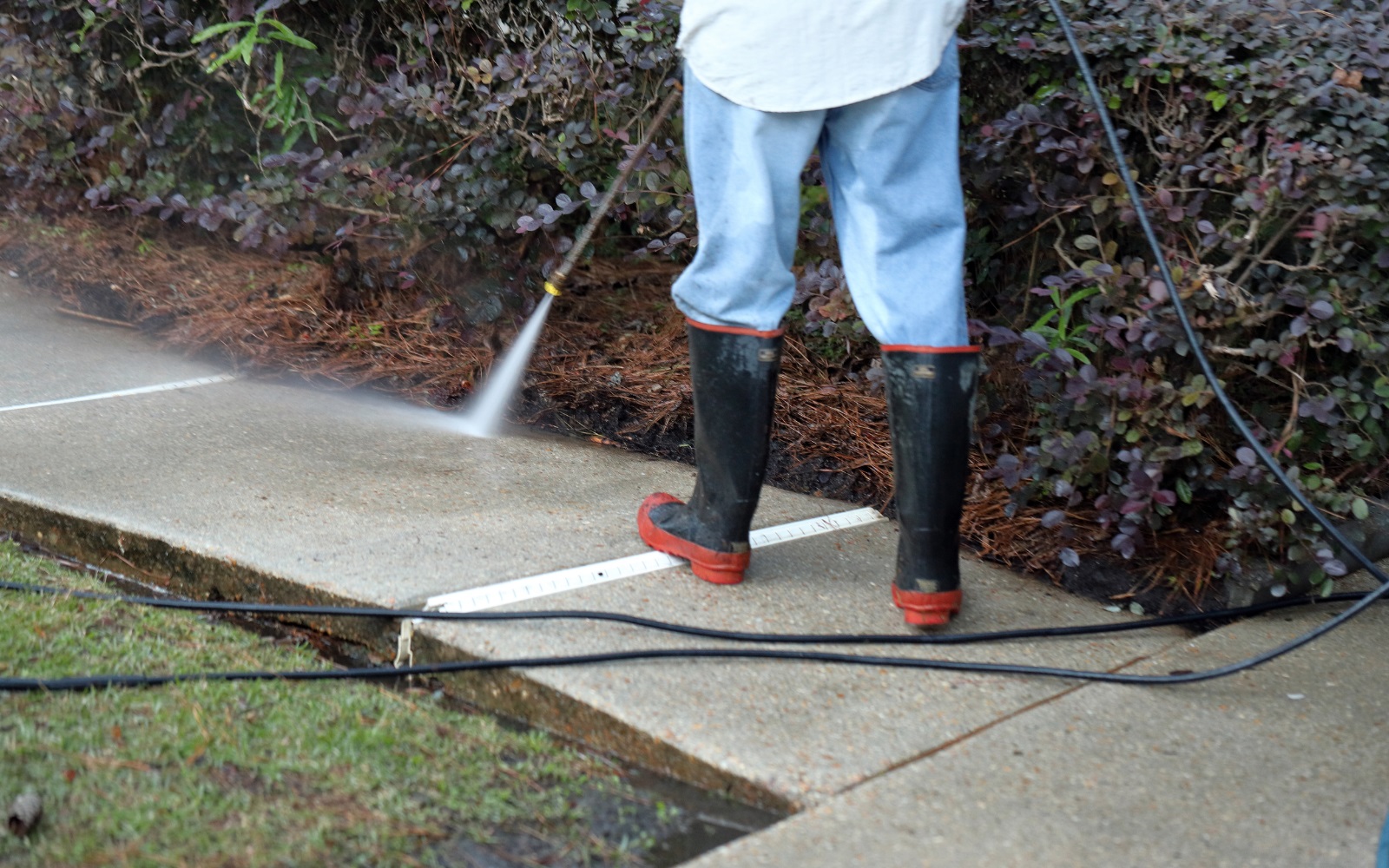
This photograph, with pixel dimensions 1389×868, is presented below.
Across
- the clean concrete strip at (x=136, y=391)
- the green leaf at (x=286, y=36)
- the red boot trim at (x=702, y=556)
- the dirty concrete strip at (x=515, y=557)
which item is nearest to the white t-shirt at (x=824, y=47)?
the red boot trim at (x=702, y=556)

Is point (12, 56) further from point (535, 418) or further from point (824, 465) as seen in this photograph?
point (824, 465)

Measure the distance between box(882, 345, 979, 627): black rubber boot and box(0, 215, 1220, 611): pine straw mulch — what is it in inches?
22.3

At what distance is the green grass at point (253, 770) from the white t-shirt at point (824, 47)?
1.28m

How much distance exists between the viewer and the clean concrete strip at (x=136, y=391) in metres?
3.81

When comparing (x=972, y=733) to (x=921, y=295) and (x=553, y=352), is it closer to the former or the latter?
(x=921, y=295)

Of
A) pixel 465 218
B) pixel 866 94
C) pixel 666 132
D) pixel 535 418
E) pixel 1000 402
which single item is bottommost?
pixel 535 418

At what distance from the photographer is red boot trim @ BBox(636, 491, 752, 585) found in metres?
2.72

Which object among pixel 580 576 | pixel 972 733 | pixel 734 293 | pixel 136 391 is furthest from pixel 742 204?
pixel 136 391

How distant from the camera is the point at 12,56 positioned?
5035 millimetres

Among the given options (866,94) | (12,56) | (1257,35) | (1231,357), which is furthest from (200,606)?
(12,56)

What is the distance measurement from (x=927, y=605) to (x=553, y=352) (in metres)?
2.04

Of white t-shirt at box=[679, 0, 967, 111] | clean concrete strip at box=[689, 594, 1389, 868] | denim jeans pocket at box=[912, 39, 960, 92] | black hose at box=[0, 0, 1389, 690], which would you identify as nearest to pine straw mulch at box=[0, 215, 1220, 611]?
black hose at box=[0, 0, 1389, 690]

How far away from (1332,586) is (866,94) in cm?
153

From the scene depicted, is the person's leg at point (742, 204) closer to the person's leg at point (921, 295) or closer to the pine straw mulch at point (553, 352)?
the person's leg at point (921, 295)
